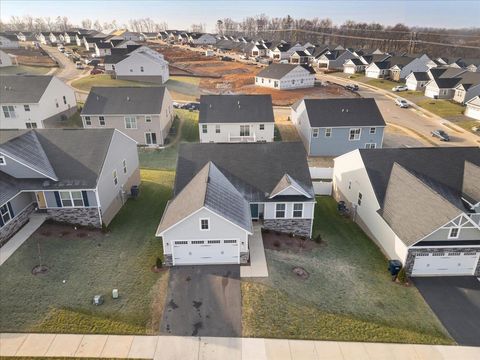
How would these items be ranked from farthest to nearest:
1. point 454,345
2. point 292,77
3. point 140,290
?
1. point 292,77
2. point 140,290
3. point 454,345

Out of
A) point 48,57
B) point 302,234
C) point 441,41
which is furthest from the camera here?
point 441,41

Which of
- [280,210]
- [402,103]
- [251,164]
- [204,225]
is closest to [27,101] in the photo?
[251,164]

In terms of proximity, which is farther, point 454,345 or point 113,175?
point 113,175

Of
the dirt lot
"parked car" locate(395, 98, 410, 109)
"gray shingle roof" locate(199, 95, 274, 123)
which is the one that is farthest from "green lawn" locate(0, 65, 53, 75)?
"parked car" locate(395, 98, 410, 109)

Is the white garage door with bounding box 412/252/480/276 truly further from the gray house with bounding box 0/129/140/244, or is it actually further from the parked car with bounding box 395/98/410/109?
the parked car with bounding box 395/98/410/109

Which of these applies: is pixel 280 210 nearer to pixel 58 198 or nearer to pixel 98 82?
pixel 58 198

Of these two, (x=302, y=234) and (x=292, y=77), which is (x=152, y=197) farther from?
(x=292, y=77)

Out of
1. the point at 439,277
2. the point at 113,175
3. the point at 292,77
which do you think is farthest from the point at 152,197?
the point at 292,77
